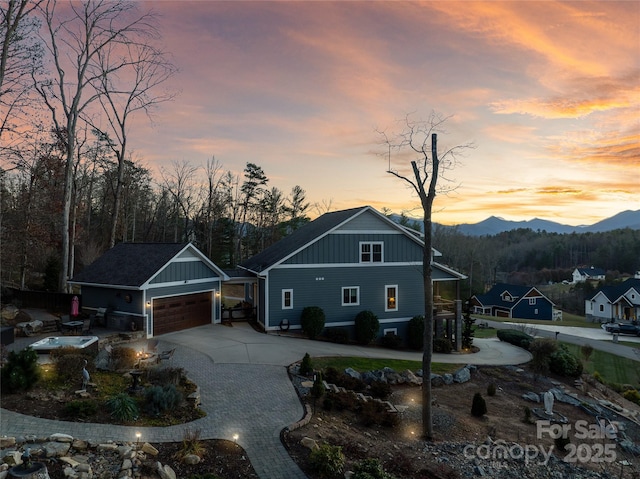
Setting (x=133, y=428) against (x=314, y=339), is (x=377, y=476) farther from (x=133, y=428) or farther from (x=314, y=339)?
(x=314, y=339)

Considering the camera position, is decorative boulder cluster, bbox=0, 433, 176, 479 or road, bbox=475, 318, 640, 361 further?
road, bbox=475, 318, 640, 361

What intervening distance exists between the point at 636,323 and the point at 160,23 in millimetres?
55169

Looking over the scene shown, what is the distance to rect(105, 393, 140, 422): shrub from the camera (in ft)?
29.1

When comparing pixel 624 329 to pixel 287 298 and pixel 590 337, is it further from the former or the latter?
pixel 287 298

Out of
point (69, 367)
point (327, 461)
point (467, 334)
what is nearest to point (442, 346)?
point (467, 334)

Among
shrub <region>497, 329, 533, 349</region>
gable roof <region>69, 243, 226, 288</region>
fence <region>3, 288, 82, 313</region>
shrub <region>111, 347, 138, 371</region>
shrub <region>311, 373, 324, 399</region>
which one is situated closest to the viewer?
shrub <region>311, 373, 324, 399</region>

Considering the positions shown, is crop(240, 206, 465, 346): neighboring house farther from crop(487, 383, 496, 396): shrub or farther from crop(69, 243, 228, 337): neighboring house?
crop(487, 383, 496, 396): shrub

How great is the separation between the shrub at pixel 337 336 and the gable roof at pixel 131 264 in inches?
279

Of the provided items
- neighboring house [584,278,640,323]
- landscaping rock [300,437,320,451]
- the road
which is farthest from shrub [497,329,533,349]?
neighboring house [584,278,640,323]

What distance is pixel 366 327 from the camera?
853 inches

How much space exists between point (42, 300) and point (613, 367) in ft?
119

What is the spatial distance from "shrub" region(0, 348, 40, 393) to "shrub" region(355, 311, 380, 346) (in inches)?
598

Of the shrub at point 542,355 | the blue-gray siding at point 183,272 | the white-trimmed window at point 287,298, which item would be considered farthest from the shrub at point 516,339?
the blue-gray siding at point 183,272

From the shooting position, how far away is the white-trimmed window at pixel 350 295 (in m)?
22.4
